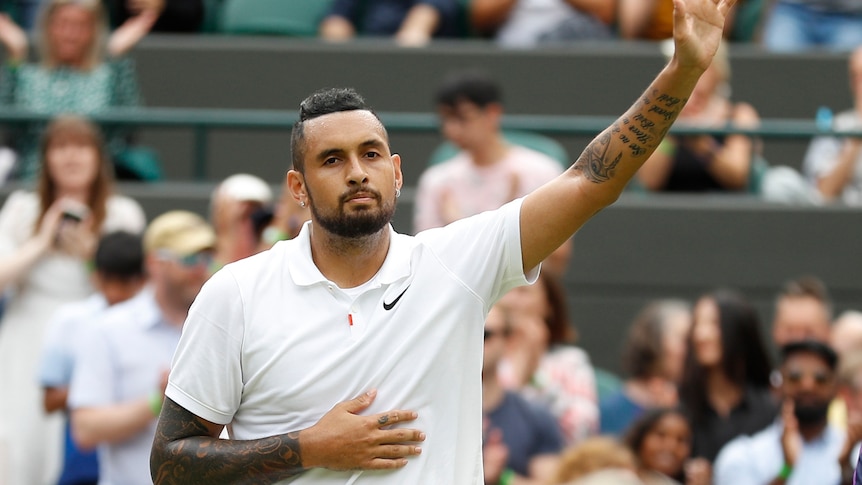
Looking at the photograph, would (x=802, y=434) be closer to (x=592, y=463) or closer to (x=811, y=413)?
(x=811, y=413)

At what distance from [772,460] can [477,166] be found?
7.77 feet

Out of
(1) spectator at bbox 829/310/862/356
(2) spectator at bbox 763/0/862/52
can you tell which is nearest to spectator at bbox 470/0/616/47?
(2) spectator at bbox 763/0/862/52

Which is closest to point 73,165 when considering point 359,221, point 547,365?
point 547,365

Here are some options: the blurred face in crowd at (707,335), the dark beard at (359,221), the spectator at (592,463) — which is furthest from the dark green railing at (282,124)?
the dark beard at (359,221)

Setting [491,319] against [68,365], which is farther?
[68,365]

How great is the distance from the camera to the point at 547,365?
7.50 metres

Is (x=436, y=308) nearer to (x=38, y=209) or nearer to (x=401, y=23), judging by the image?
(x=38, y=209)

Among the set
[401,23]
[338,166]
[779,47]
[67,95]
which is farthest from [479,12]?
[338,166]

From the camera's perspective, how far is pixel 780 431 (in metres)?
6.65

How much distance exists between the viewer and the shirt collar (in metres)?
3.81

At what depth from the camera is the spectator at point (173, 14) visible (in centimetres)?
1089

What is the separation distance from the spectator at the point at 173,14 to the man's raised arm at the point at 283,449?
24.5ft

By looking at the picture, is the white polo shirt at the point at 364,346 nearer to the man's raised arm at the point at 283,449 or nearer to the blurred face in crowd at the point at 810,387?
the man's raised arm at the point at 283,449

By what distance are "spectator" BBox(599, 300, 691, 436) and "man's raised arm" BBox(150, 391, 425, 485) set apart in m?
3.71
